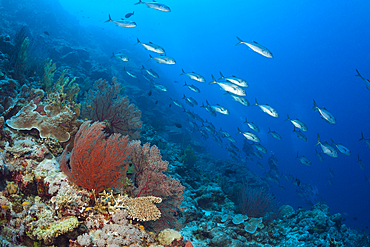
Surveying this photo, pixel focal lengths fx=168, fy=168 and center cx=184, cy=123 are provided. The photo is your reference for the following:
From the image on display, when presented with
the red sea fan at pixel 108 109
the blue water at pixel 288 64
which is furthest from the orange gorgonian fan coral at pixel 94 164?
the blue water at pixel 288 64

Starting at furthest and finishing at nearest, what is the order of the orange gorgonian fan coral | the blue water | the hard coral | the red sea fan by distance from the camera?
the blue water
the red sea fan
the hard coral
the orange gorgonian fan coral

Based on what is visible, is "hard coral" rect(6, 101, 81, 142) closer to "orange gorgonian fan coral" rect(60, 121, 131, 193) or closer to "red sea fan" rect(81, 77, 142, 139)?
"red sea fan" rect(81, 77, 142, 139)

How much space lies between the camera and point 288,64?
10194 centimetres

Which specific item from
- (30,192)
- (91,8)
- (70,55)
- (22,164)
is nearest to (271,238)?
(30,192)

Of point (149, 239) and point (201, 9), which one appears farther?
point (201, 9)

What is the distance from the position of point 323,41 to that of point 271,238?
371 ft

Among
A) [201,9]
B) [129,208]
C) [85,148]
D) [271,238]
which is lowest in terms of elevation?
[271,238]

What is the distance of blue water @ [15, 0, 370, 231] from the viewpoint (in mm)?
57719

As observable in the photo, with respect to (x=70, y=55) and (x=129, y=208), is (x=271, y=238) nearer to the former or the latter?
(x=129, y=208)

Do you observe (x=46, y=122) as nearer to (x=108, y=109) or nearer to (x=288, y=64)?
(x=108, y=109)

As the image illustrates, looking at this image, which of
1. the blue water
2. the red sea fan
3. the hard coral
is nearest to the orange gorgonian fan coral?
the hard coral

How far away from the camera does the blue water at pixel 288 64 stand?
57719 mm

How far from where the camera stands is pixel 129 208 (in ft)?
8.92

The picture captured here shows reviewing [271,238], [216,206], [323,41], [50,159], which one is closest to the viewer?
[50,159]
